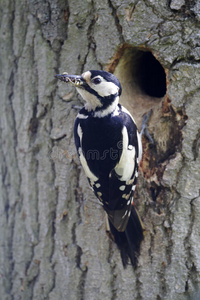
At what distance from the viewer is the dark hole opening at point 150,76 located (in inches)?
107

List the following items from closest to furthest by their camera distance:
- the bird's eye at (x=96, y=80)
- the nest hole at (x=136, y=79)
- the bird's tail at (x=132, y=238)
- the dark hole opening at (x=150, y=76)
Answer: the bird's eye at (x=96, y=80), the bird's tail at (x=132, y=238), the nest hole at (x=136, y=79), the dark hole opening at (x=150, y=76)

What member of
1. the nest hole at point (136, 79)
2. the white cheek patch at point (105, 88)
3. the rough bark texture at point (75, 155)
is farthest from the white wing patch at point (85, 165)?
the nest hole at point (136, 79)

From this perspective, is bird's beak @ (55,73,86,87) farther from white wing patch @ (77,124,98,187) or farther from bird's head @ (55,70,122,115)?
white wing patch @ (77,124,98,187)

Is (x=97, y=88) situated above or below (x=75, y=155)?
above

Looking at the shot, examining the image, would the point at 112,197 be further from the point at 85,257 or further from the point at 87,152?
the point at 85,257

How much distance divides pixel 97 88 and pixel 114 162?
18.9 inches

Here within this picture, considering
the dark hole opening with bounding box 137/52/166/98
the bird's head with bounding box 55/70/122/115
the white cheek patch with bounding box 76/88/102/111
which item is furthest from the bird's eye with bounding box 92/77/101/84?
the dark hole opening with bounding box 137/52/166/98

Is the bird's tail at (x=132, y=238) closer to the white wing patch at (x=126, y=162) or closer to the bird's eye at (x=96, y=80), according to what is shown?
the white wing patch at (x=126, y=162)

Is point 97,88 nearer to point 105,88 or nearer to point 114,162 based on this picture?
point 105,88

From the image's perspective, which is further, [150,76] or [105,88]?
[150,76]

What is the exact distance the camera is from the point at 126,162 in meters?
2.22

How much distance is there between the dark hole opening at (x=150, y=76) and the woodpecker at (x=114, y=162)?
0.55 m

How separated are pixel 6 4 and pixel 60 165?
4.21 feet

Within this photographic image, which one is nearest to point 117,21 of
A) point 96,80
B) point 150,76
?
point 96,80
